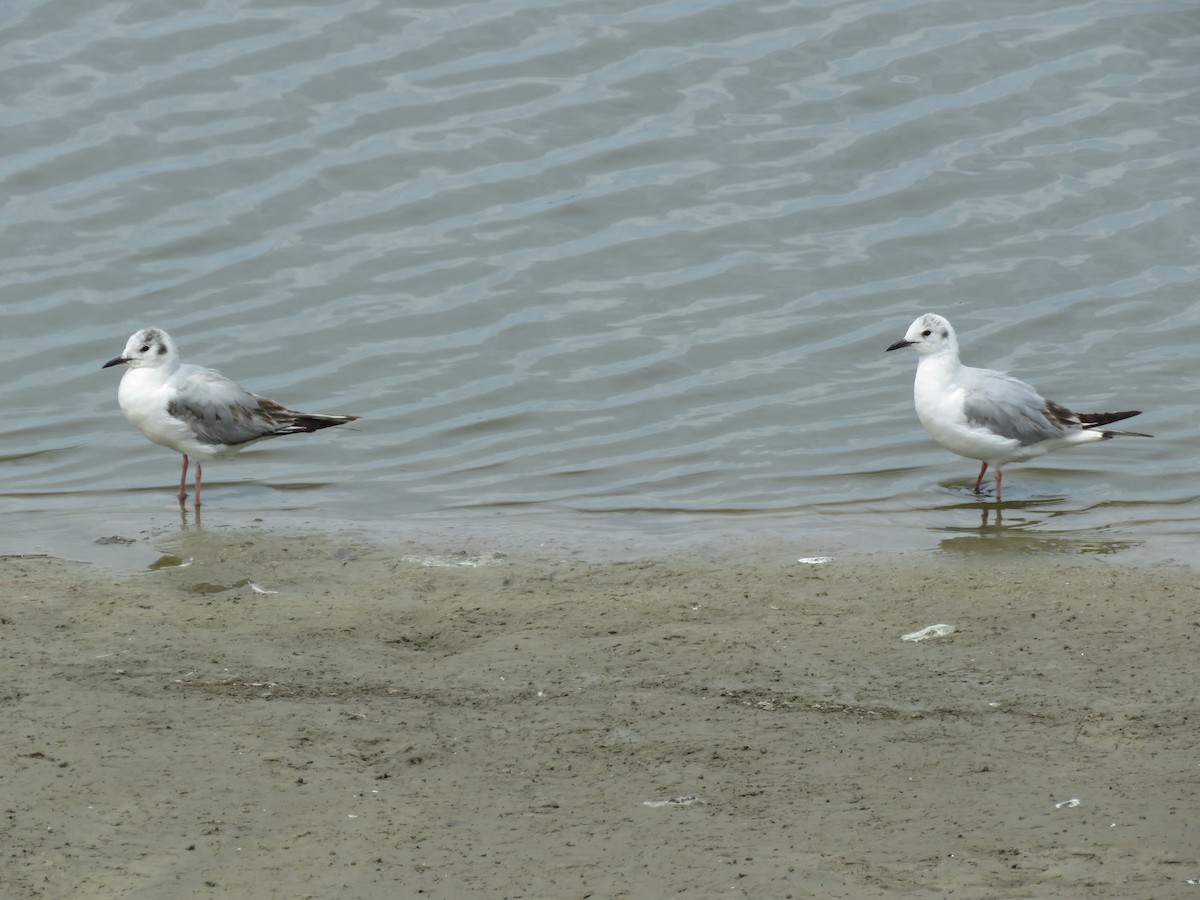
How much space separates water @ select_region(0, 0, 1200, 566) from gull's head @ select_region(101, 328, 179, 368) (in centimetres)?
79

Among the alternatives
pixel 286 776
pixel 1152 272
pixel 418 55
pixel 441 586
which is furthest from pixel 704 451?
pixel 418 55

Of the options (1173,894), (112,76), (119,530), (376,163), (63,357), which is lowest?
(1173,894)

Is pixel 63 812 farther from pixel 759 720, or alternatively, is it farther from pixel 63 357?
pixel 63 357

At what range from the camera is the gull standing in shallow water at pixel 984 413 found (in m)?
9.36

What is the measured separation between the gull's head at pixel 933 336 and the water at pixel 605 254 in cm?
76

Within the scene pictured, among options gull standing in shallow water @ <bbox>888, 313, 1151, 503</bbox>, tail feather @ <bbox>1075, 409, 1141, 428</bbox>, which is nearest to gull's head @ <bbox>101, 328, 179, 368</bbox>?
gull standing in shallow water @ <bbox>888, 313, 1151, 503</bbox>

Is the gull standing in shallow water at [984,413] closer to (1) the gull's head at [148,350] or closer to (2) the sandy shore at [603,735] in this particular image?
(2) the sandy shore at [603,735]

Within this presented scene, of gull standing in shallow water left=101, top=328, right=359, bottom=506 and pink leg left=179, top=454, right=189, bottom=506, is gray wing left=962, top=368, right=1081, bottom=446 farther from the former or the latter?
pink leg left=179, top=454, right=189, bottom=506

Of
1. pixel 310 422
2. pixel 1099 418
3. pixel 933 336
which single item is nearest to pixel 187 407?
pixel 310 422

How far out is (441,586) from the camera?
24.1 feet

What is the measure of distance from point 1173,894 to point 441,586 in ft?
12.7

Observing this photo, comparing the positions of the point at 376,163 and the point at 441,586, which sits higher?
the point at 376,163

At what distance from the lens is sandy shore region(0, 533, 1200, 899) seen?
A: 451 cm

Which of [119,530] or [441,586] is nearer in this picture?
[441,586]
